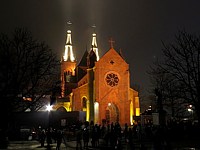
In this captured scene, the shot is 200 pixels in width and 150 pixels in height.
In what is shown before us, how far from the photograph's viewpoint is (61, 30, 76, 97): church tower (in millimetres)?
86363

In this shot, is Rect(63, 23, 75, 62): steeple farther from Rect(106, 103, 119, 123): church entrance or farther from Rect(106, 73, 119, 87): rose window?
Rect(106, 103, 119, 123): church entrance

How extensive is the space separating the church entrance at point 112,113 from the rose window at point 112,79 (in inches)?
191

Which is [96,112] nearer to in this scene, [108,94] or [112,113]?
[112,113]

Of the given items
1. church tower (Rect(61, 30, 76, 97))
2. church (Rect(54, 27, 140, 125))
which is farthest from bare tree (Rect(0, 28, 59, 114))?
church tower (Rect(61, 30, 76, 97))

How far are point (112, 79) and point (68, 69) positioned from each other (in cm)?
3336

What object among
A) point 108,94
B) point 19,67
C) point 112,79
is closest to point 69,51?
point 112,79

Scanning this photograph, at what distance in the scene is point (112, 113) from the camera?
61906 millimetres

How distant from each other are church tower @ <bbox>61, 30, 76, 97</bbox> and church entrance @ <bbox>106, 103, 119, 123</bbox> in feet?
78.1

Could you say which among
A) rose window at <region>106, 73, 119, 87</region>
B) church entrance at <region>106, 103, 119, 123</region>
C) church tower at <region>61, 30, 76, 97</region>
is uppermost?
church tower at <region>61, 30, 76, 97</region>

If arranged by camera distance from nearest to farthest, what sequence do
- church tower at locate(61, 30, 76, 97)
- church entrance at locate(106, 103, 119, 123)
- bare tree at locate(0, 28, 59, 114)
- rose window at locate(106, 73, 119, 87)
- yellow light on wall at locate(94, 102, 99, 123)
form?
bare tree at locate(0, 28, 59, 114) → yellow light on wall at locate(94, 102, 99, 123) → church entrance at locate(106, 103, 119, 123) → rose window at locate(106, 73, 119, 87) → church tower at locate(61, 30, 76, 97)

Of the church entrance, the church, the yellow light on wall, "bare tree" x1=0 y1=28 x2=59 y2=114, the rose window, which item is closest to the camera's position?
"bare tree" x1=0 y1=28 x2=59 y2=114

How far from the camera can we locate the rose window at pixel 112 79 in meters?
63.1

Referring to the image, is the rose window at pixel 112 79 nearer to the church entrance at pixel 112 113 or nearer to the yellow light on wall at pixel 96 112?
the church entrance at pixel 112 113

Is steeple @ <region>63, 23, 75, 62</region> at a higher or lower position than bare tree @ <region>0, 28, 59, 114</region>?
higher
